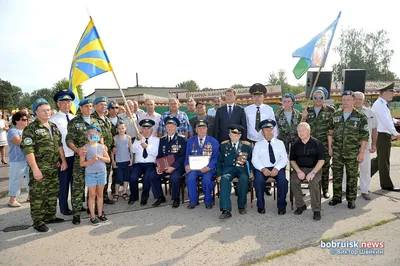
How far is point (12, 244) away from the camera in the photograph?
3.60m

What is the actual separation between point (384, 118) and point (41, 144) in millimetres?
5982

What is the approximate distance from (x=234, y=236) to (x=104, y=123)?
9.16 feet

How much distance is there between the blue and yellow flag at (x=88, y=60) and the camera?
188 inches

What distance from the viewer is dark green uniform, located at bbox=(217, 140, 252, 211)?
450 cm

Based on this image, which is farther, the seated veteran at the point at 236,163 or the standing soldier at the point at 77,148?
the seated veteran at the point at 236,163

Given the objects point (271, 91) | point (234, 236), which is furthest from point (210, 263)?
point (271, 91)

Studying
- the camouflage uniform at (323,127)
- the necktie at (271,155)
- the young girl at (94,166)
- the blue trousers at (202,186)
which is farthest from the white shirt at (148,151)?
the camouflage uniform at (323,127)

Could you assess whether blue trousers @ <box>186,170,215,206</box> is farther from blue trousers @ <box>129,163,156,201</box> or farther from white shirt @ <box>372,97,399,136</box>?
white shirt @ <box>372,97,399,136</box>

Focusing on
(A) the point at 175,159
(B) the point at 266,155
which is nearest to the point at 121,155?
(A) the point at 175,159

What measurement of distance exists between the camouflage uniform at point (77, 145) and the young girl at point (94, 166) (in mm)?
208

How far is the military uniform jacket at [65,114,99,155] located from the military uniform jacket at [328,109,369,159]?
412 cm

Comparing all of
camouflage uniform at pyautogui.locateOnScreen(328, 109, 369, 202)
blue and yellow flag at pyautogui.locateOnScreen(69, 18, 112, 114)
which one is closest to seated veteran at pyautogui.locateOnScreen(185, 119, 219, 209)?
blue and yellow flag at pyautogui.locateOnScreen(69, 18, 112, 114)

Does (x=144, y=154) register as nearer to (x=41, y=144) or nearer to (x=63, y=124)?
(x=63, y=124)

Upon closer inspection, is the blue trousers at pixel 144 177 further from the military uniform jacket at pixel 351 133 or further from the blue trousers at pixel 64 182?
the military uniform jacket at pixel 351 133
